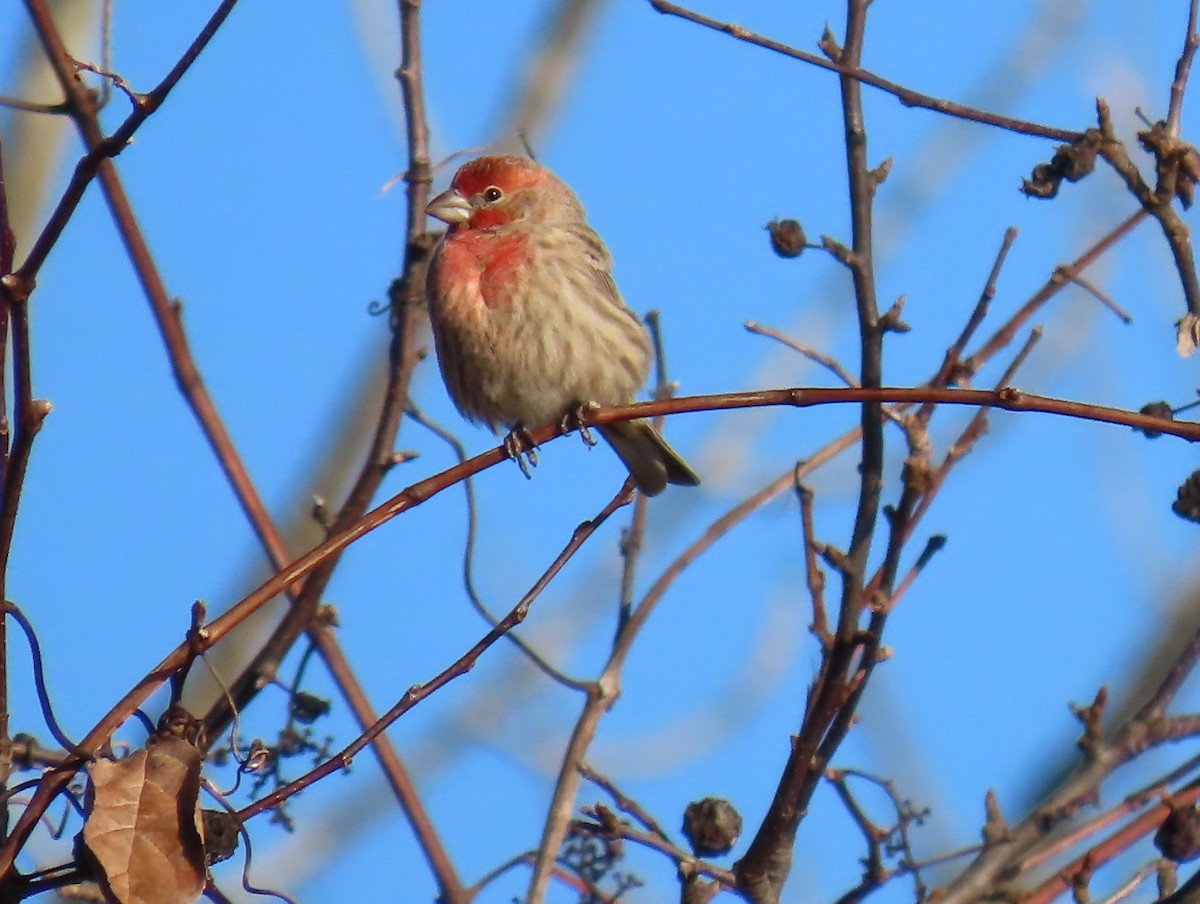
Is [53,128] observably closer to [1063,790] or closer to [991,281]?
[991,281]

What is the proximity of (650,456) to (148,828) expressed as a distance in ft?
11.8

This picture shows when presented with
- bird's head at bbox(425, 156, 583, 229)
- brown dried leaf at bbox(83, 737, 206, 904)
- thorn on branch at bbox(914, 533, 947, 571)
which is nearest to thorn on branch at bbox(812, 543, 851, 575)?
thorn on branch at bbox(914, 533, 947, 571)

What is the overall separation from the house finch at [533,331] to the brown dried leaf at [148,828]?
2860 mm

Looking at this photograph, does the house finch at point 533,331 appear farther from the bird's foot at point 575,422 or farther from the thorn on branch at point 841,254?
the thorn on branch at point 841,254

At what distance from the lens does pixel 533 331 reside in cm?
581

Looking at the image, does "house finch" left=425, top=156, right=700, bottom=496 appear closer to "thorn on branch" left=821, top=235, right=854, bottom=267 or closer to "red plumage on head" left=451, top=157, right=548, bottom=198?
"red plumage on head" left=451, top=157, right=548, bottom=198

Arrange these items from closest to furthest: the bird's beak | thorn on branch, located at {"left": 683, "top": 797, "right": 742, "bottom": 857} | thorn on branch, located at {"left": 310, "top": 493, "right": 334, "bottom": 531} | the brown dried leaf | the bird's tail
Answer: the brown dried leaf < thorn on branch, located at {"left": 683, "top": 797, "right": 742, "bottom": 857} < thorn on branch, located at {"left": 310, "top": 493, "right": 334, "bottom": 531} < the bird's tail < the bird's beak

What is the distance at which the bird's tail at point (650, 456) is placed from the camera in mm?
6035

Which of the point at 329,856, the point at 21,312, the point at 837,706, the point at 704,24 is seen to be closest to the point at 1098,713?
the point at 837,706

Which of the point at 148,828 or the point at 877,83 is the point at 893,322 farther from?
the point at 148,828

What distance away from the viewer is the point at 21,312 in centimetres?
265

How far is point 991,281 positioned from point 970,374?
34 centimetres

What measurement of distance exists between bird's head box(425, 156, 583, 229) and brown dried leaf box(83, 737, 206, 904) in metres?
3.77

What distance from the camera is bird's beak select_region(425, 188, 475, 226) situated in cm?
625
